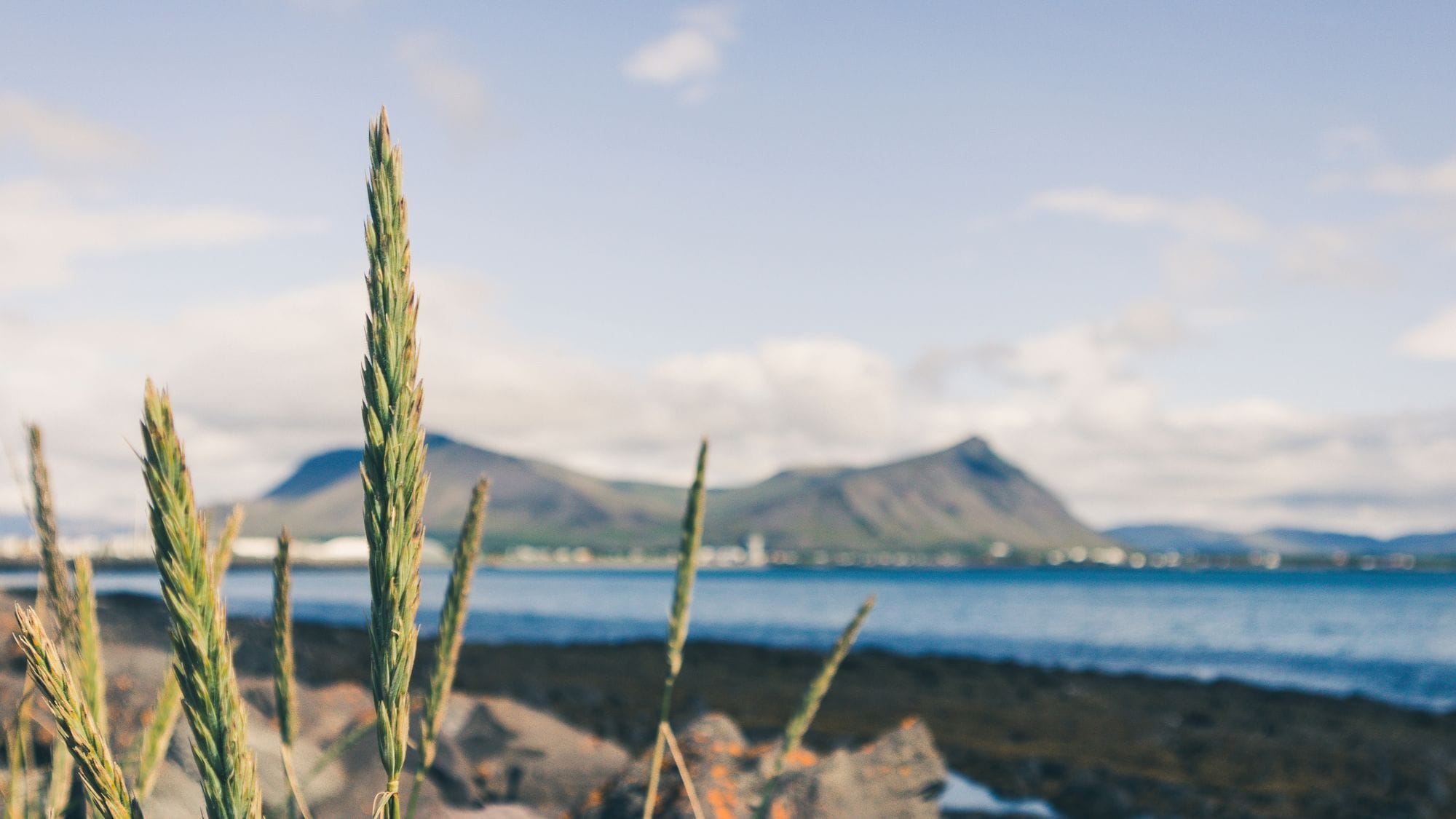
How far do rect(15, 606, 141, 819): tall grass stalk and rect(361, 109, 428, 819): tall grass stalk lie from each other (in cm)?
31

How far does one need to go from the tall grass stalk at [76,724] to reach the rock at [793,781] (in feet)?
17.3

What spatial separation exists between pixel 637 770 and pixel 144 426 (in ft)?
19.5

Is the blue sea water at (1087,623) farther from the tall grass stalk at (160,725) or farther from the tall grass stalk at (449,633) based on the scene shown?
the tall grass stalk at (449,633)

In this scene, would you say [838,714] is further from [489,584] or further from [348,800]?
[489,584]

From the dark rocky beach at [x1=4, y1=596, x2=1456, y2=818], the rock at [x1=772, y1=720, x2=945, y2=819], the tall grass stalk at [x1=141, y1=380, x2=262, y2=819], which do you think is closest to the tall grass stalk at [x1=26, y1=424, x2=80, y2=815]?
the tall grass stalk at [x1=141, y1=380, x2=262, y2=819]

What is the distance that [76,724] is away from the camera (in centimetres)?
123

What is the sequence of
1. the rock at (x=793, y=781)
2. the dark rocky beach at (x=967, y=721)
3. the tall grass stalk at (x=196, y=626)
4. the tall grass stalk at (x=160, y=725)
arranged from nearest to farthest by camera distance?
the tall grass stalk at (x=196, y=626)
the tall grass stalk at (x=160, y=725)
the rock at (x=793, y=781)
the dark rocky beach at (x=967, y=721)

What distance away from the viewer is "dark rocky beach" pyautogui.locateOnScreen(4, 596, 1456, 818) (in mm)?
9117

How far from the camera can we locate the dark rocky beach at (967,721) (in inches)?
359

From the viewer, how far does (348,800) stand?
20.5 ft

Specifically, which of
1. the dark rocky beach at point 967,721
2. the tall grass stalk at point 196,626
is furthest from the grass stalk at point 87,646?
the dark rocky beach at point 967,721

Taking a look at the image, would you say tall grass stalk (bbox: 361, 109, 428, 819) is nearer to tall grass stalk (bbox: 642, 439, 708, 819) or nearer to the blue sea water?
tall grass stalk (bbox: 642, 439, 708, 819)

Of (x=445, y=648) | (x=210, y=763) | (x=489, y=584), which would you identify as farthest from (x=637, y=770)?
(x=489, y=584)

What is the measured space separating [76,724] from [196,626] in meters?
0.20
